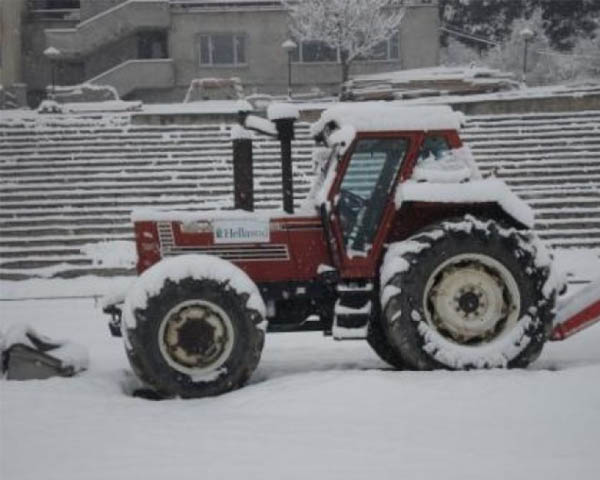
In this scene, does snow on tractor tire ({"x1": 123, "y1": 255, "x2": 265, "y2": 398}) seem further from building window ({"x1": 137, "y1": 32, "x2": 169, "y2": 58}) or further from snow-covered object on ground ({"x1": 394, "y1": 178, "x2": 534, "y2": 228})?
building window ({"x1": 137, "y1": 32, "x2": 169, "y2": 58})

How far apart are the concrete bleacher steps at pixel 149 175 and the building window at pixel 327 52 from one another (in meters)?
13.8

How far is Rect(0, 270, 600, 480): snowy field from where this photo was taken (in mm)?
4344

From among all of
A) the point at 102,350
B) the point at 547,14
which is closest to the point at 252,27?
the point at 547,14

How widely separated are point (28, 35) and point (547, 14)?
24.3 metres

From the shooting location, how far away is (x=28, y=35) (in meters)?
37.6

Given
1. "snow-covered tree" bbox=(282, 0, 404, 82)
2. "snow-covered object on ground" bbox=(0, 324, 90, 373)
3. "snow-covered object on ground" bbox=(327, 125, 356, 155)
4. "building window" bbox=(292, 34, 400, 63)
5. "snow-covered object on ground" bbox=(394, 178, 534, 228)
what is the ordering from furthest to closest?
"building window" bbox=(292, 34, 400, 63) → "snow-covered tree" bbox=(282, 0, 404, 82) → "snow-covered object on ground" bbox=(0, 324, 90, 373) → "snow-covered object on ground" bbox=(327, 125, 356, 155) → "snow-covered object on ground" bbox=(394, 178, 534, 228)

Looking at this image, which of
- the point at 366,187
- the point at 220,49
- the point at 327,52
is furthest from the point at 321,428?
the point at 220,49

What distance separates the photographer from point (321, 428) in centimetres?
495

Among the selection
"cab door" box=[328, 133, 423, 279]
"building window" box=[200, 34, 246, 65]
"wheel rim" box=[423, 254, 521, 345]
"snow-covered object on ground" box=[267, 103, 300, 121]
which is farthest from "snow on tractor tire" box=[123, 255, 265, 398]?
"building window" box=[200, 34, 246, 65]

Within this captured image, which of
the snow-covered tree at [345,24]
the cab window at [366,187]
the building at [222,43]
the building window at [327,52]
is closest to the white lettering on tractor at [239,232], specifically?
the cab window at [366,187]

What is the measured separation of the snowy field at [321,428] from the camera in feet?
14.3

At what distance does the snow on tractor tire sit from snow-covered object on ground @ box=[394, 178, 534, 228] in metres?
1.41

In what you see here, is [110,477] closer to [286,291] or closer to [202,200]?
[286,291]

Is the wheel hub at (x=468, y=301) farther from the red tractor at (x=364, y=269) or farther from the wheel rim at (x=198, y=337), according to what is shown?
the wheel rim at (x=198, y=337)
